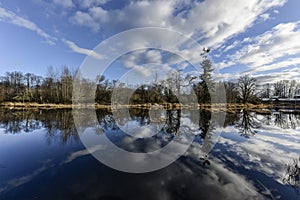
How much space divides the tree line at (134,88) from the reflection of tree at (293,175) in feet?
80.8

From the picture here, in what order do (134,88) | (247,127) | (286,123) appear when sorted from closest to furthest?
(247,127) → (286,123) → (134,88)

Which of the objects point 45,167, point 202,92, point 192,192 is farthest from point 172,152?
point 202,92

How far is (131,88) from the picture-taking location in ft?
114

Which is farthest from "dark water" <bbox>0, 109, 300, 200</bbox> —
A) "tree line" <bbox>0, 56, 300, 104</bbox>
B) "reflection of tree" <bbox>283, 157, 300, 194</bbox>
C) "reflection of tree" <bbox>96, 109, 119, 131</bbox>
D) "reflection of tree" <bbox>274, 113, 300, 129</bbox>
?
"tree line" <bbox>0, 56, 300, 104</bbox>

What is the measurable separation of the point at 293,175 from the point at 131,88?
31.6 metres

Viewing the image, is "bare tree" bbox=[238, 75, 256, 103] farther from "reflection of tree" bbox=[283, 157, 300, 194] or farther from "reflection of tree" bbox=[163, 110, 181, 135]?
"reflection of tree" bbox=[283, 157, 300, 194]

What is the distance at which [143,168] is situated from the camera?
4836mm

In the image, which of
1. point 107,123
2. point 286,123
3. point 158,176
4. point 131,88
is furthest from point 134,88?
point 158,176

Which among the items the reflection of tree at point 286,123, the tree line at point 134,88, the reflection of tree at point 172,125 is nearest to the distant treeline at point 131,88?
the tree line at point 134,88

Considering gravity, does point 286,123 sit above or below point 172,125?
below

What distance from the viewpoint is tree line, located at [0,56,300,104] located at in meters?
30.1

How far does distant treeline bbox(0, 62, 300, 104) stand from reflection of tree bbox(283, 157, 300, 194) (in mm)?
24710

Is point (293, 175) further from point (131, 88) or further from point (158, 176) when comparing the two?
point (131, 88)

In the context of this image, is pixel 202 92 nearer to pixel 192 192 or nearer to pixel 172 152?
pixel 172 152
